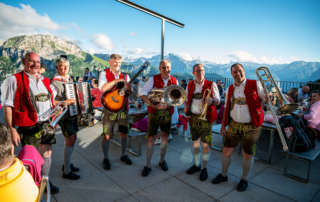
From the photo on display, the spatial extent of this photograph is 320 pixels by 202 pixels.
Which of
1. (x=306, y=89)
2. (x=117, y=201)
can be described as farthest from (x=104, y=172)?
(x=306, y=89)

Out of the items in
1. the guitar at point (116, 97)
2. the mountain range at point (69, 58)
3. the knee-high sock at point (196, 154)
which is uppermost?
the mountain range at point (69, 58)

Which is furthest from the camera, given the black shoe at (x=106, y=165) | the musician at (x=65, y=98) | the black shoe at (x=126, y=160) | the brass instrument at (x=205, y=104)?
the black shoe at (x=126, y=160)

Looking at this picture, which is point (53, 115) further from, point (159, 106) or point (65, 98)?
point (159, 106)

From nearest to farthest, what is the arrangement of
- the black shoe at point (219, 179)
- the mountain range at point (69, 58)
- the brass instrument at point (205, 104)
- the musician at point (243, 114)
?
the musician at point (243, 114) < the brass instrument at point (205, 104) < the black shoe at point (219, 179) < the mountain range at point (69, 58)

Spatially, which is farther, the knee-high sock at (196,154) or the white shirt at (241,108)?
the knee-high sock at (196,154)

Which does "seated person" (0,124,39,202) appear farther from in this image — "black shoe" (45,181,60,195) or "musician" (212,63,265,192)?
"musician" (212,63,265,192)

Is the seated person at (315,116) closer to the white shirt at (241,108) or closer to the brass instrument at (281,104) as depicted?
the brass instrument at (281,104)

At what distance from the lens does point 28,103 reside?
237 centimetres

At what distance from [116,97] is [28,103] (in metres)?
1.40

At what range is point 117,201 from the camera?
2.61m

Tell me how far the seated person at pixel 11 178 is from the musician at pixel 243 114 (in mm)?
2681

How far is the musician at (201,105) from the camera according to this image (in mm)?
3041

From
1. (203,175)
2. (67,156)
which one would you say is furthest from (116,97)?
(203,175)

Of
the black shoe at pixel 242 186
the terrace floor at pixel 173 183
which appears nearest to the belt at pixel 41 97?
the terrace floor at pixel 173 183
